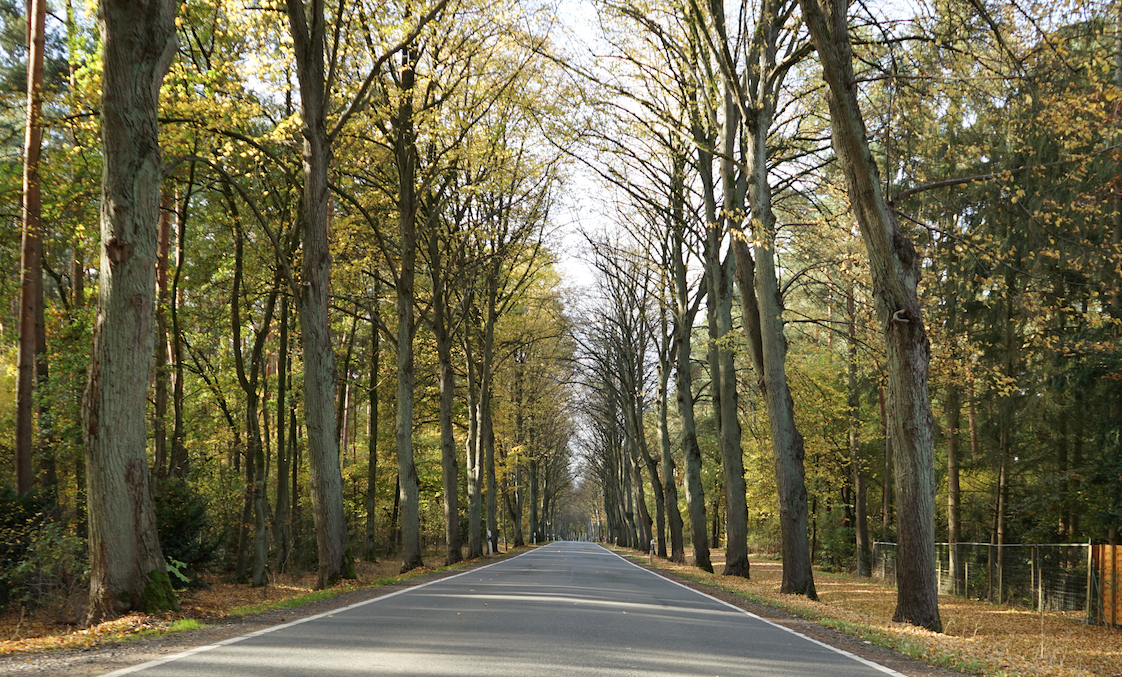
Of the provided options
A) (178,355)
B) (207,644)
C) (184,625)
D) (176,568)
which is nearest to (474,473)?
(178,355)

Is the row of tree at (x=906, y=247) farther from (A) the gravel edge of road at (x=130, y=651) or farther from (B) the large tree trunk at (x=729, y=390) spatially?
(A) the gravel edge of road at (x=130, y=651)

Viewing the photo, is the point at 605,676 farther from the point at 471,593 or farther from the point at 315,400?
the point at 315,400

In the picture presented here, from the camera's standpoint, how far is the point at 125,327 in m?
8.92

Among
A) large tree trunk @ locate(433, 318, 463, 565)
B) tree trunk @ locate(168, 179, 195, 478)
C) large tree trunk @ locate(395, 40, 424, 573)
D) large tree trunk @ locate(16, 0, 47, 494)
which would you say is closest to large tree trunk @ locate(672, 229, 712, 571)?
large tree trunk @ locate(433, 318, 463, 565)

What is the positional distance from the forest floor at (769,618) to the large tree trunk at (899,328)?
77 centimetres

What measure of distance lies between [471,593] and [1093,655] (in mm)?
9456

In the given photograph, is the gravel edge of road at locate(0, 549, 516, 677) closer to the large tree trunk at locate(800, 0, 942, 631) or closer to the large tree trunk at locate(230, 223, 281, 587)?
the large tree trunk at locate(800, 0, 942, 631)

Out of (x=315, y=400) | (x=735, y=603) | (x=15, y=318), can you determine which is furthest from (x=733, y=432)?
(x=15, y=318)

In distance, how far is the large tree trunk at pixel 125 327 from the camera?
8.66 metres

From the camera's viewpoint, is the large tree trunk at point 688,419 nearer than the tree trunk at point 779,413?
No

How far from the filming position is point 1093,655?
1203 cm

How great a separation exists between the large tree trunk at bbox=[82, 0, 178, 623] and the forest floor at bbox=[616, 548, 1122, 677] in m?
8.07

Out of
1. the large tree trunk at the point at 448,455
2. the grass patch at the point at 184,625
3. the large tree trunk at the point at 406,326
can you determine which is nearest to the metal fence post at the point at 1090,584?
the large tree trunk at the point at 406,326

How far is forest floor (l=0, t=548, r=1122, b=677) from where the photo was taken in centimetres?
668
